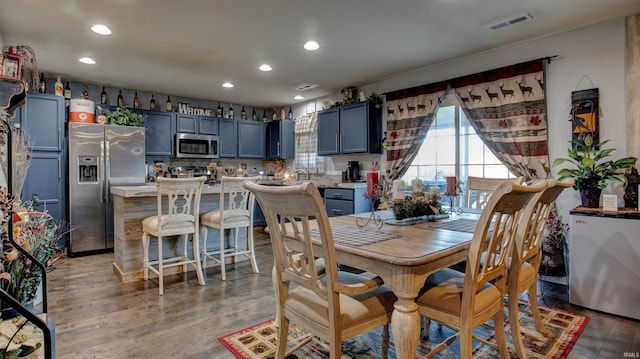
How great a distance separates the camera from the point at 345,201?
187 inches

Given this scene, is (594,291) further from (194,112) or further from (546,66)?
(194,112)

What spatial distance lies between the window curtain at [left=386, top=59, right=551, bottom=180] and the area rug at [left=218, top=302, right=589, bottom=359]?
160cm

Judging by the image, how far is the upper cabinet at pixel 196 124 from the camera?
19.0 feet

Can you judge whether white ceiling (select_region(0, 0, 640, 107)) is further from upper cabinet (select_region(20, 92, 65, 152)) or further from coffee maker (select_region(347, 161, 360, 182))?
coffee maker (select_region(347, 161, 360, 182))

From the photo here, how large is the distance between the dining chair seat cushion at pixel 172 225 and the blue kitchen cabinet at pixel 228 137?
3.12 metres

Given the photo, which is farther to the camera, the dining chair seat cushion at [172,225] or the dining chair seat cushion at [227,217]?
the dining chair seat cushion at [227,217]

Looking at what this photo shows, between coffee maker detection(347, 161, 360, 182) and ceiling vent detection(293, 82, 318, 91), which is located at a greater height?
ceiling vent detection(293, 82, 318, 91)

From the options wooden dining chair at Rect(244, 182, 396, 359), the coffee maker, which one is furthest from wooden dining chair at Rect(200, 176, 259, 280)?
the coffee maker

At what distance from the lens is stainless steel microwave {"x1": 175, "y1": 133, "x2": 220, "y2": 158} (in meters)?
5.74

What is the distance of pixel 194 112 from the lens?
243 inches

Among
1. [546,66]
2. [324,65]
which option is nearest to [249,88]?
[324,65]

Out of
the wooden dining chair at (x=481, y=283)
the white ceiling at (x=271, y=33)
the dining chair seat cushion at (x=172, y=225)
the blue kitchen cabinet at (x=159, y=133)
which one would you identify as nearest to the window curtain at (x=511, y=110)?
the white ceiling at (x=271, y=33)

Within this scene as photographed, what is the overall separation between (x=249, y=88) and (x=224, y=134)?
1201 mm

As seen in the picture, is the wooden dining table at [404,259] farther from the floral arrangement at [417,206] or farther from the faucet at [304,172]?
the faucet at [304,172]
